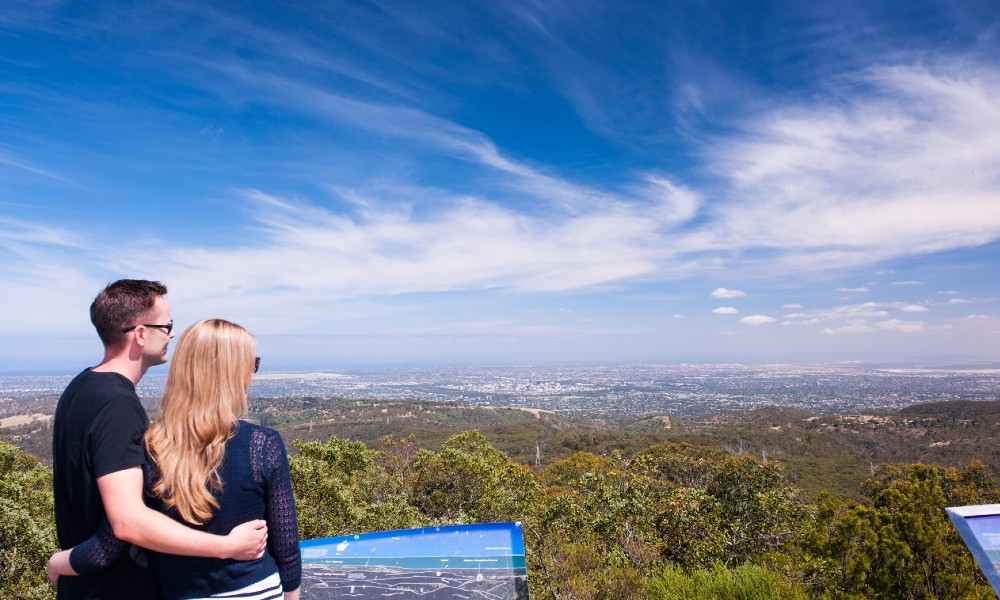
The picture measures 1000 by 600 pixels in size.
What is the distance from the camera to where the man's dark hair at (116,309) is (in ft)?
6.26

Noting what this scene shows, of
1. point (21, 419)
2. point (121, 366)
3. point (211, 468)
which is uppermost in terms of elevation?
point (121, 366)

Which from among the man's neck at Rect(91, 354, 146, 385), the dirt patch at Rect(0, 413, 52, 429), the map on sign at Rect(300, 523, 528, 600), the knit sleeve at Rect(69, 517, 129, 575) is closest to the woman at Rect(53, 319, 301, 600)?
the knit sleeve at Rect(69, 517, 129, 575)

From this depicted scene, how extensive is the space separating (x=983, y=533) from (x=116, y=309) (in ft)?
15.8

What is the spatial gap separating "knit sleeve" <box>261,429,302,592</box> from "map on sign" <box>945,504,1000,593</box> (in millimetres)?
3730

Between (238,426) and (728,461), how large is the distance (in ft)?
82.7

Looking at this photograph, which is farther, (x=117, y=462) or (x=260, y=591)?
(x=260, y=591)

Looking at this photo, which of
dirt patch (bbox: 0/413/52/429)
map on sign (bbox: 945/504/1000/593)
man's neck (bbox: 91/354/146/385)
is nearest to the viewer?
man's neck (bbox: 91/354/146/385)

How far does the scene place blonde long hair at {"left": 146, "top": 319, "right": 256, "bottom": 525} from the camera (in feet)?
5.74

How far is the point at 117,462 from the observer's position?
67.0 inches

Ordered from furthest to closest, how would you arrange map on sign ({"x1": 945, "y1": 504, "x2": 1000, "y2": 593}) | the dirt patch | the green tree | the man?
the dirt patch, the green tree, map on sign ({"x1": 945, "y1": 504, "x2": 1000, "y2": 593}), the man

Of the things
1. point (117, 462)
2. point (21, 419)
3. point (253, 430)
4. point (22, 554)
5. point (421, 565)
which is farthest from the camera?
point (21, 419)

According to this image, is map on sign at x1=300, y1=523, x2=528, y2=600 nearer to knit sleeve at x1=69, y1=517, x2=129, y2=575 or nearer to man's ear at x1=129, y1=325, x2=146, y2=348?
knit sleeve at x1=69, y1=517, x2=129, y2=575

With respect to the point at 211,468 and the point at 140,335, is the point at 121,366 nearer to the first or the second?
the point at 140,335

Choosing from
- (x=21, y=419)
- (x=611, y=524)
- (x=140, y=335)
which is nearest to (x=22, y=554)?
(x=140, y=335)
